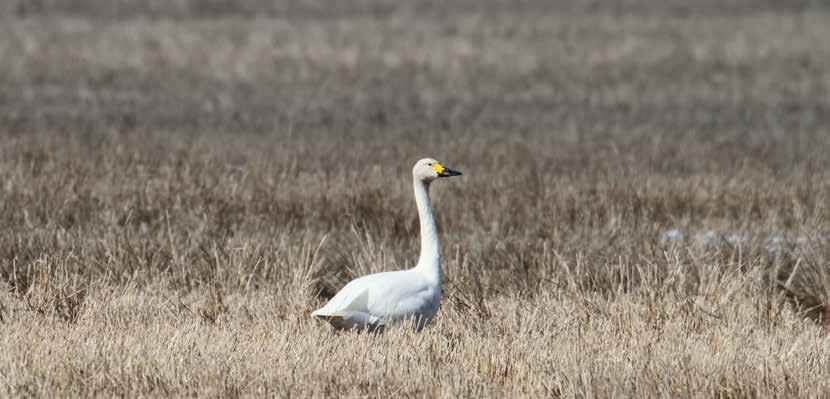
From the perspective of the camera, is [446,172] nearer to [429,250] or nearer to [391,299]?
[429,250]

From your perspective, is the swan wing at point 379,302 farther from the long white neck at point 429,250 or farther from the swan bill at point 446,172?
the swan bill at point 446,172

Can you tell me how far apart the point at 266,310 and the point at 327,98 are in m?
19.8

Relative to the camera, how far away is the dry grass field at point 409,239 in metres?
6.50

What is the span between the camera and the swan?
279 inches

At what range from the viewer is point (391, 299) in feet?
23.3

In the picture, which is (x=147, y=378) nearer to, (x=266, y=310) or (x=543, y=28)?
(x=266, y=310)

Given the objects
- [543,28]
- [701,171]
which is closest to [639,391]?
[701,171]

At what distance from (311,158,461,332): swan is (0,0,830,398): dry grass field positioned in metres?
0.11

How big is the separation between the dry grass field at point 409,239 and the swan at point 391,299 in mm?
111

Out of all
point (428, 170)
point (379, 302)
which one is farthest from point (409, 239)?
point (379, 302)

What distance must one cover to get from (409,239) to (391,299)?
12.9 feet

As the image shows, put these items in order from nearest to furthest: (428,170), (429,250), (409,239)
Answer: (429,250) < (428,170) < (409,239)

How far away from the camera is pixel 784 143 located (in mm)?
19609

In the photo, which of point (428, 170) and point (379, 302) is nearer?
point (379, 302)
